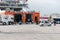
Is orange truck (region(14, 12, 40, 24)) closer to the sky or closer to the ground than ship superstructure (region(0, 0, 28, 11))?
closer to the ground

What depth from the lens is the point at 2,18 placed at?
65.6 meters

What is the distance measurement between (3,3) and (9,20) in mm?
43230

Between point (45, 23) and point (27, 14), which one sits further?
point (27, 14)

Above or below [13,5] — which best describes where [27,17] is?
below

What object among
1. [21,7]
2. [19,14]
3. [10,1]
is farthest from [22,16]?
[10,1]

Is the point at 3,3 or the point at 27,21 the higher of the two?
the point at 3,3

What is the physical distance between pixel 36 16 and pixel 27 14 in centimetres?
356

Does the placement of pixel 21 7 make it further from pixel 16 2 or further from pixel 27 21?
pixel 27 21

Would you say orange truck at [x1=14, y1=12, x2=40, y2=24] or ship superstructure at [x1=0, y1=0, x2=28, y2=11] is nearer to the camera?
orange truck at [x1=14, y1=12, x2=40, y2=24]

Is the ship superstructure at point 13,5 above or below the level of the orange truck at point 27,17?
above

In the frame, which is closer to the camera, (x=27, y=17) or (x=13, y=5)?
(x=27, y=17)

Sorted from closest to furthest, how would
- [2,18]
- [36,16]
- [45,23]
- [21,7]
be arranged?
[45,23], [2,18], [36,16], [21,7]

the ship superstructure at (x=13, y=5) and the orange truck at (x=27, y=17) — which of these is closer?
the orange truck at (x=27, y=17)

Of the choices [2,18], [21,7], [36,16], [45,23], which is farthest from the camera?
[21,7]
